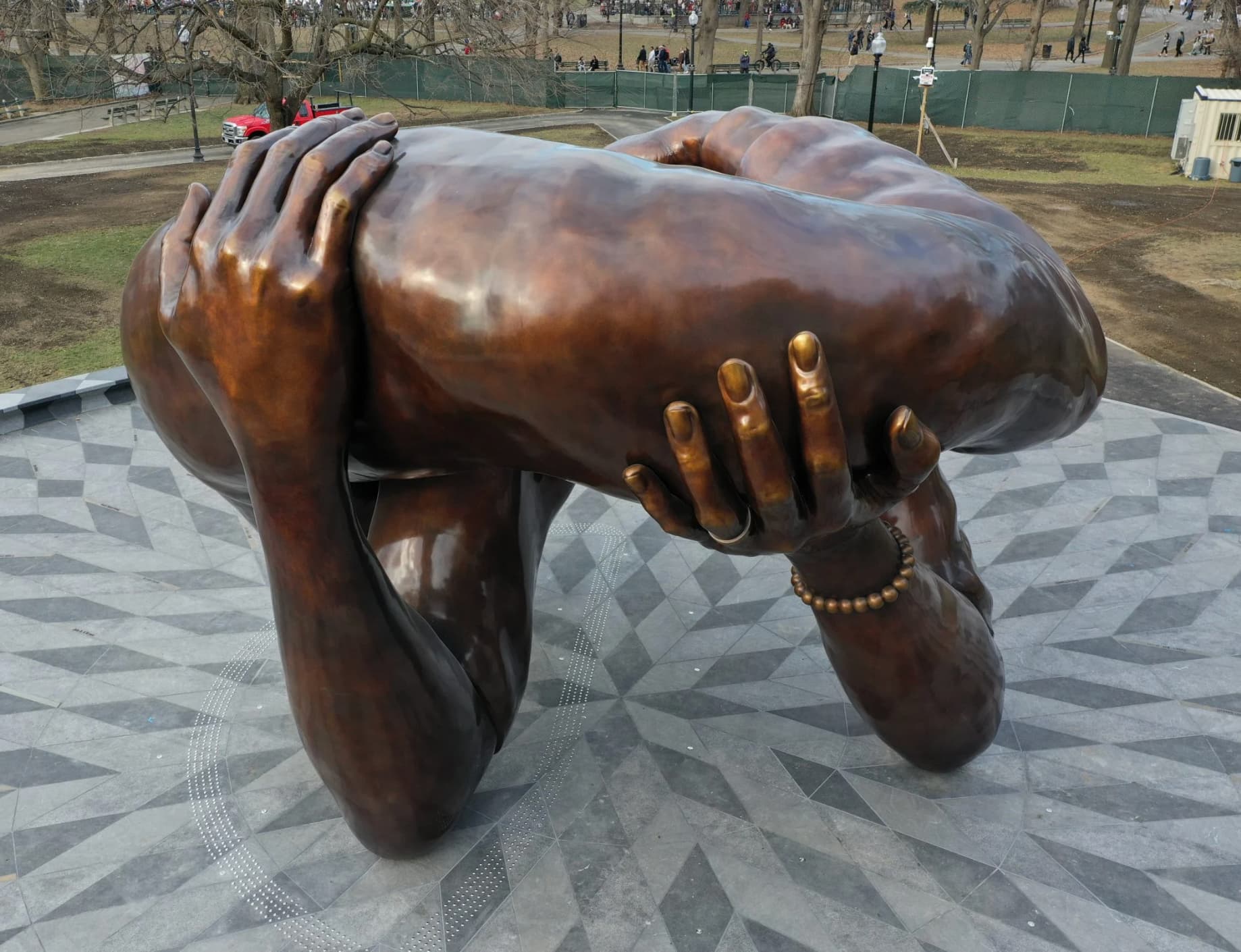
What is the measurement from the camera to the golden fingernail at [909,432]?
1810 mm

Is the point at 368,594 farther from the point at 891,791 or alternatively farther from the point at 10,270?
the point at 10,270

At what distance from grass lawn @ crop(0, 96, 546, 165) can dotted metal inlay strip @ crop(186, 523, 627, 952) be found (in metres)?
18.3

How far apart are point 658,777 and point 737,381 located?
223cm

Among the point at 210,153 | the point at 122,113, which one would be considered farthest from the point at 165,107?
the point at 122,113

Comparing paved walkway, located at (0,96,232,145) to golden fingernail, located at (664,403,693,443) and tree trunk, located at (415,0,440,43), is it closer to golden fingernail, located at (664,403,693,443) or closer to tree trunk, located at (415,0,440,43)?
tree trunk, located at (415,0,440,43)

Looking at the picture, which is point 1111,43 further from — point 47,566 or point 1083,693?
point 47,566

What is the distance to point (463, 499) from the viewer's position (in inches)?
124

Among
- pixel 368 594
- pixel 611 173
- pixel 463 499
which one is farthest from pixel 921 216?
pixel 463 499

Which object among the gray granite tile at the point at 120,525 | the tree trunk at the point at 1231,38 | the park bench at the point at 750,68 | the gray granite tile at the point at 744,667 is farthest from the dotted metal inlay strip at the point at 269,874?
the park bench at the point at 750,68

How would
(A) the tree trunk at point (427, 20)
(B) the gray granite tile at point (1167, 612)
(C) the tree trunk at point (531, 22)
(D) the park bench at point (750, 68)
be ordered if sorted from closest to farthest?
(B) the gray granite tile at point (1167, 612)
(A) the tree trunk at point (427, 20)
(C) the tree trunk at point (531, 22)
(D) the park bench at point (750, 68)

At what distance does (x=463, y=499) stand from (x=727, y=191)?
1549 millimetres

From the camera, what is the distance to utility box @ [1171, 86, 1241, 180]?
2117 centimetres

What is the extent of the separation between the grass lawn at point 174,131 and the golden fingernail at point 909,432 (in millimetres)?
20501

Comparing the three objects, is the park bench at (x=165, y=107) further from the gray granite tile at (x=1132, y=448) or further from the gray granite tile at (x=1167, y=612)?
the gray granite tile at (x=1167, y=612)
